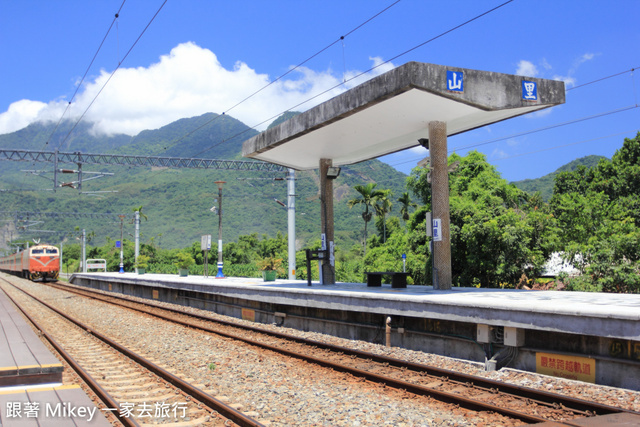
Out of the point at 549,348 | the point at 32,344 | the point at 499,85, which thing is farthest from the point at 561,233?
the point at 32,344

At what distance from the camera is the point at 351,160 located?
67.8 ft

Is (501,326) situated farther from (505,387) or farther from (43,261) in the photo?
(43,261)

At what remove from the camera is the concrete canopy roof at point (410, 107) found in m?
12.1

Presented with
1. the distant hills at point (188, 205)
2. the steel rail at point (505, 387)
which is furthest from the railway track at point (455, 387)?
the distant hills at point (188, 205)

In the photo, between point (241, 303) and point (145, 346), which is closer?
point (145, 346)

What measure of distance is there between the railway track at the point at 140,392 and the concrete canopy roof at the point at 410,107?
7523 millimetres

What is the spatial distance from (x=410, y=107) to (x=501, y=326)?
6.20 meters

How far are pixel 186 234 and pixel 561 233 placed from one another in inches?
4483

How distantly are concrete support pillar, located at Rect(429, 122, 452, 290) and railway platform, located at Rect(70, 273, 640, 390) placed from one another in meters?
2.73

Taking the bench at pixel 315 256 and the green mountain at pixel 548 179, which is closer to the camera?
the bench at pixel 315 256

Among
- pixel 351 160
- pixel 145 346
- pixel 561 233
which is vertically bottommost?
pixel 145 346

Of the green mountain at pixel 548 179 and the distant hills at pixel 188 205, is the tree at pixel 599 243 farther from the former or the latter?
the distant hills at pixel 188 205

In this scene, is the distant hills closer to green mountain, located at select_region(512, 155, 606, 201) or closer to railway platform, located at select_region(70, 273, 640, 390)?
green mountain, located at select_region(512, 155, 606, 201)

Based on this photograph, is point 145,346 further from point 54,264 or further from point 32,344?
point 54,264
